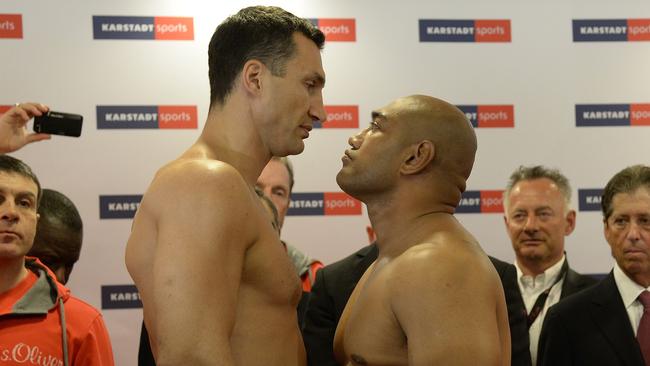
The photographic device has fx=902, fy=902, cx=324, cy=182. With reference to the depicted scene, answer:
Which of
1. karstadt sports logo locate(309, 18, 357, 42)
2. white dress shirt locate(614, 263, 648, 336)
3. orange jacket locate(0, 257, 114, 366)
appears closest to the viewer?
orange jacket locate(0, 257, 114, 366)

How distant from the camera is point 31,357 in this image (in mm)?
3234

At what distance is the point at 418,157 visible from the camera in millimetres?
2348

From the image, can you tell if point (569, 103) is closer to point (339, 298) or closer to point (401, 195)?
point (339, 298)

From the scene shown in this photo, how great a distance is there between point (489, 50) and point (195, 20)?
5.74ft

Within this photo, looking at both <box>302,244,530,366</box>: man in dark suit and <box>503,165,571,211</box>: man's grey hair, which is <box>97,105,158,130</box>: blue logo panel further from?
<box>503,165,571,211</box>: man's grey hair

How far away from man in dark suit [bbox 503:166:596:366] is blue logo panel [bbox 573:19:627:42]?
1.04 m

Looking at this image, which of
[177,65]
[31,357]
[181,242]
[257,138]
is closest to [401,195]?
[257,138]

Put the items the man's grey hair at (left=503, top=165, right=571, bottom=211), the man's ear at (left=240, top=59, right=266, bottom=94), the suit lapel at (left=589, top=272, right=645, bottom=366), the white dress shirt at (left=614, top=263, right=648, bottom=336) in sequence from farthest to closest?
the man's grey hair at (left=503, top=165, right=571, bottom=211), the white dress shirt at (left=614, top=263, right=648, bottom=336), the suit lapel at (left=589, top=272, right=645, bottom=366), the man's ear at (left=240, top=59, right=266, bottom=94)

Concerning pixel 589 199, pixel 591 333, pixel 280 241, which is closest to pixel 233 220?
pixel 280 241

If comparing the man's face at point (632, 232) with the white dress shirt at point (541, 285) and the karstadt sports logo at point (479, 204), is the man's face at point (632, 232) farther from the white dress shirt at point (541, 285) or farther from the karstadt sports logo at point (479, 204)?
the karstadt sports logo at point (479, 204)

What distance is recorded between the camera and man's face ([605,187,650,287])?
3.99m

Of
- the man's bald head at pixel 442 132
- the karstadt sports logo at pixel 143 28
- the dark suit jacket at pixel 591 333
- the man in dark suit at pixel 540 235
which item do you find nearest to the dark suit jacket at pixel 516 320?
the dark suit jacket at pixel 591 333

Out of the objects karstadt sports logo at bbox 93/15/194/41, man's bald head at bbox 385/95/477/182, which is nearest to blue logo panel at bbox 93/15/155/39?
karstadt sports logo at bbox 93/15/194/41

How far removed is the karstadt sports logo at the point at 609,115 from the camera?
17.7 ft
